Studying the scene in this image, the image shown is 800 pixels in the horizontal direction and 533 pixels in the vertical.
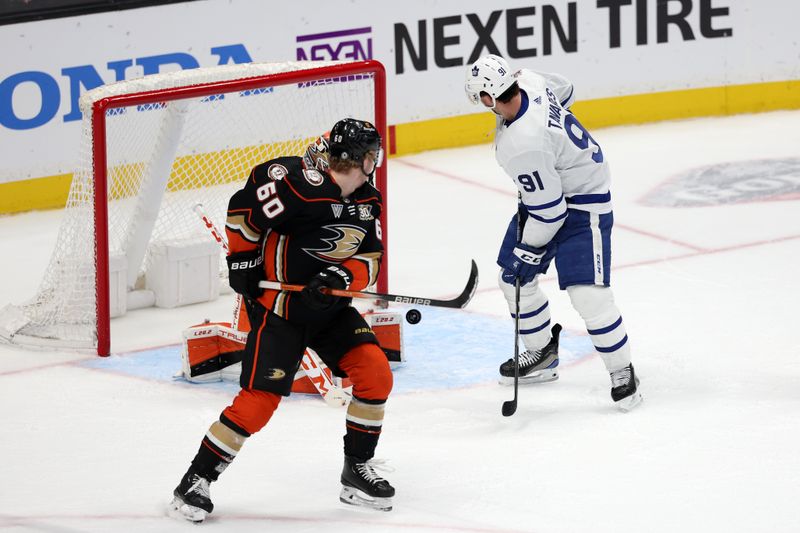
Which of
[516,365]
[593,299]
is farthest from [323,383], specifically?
[593,299]

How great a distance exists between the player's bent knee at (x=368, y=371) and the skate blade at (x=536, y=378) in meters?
1.22

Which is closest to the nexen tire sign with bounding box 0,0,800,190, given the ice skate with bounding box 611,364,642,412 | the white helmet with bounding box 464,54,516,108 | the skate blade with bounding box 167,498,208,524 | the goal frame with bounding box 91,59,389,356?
the goal frame with bounding box 91,59,389,356

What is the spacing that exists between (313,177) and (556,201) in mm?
1035

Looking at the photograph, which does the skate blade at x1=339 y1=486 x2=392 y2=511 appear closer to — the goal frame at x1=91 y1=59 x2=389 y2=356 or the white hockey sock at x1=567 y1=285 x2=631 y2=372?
the white hockey sock at x1=567 y1=285 x2=631 y2=372

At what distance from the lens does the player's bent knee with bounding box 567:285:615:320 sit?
190 inches

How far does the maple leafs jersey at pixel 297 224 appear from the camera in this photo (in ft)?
12.8

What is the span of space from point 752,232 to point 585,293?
2452mm

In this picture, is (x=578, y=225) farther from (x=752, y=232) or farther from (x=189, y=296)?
(x=752, y=232)

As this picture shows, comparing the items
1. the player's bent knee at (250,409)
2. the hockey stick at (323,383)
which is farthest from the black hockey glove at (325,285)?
the hockey stick at (323,383)

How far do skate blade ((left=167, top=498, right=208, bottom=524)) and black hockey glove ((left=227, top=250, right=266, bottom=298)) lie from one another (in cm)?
57

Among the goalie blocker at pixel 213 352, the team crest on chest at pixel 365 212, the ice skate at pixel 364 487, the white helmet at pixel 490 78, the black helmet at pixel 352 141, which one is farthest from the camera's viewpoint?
the goalie blocker at pixel 213 352

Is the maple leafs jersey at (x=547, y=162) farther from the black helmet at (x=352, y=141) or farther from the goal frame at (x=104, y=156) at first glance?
the goal frame at (x=104, y=156)

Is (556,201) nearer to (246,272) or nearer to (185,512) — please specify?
(246,272)

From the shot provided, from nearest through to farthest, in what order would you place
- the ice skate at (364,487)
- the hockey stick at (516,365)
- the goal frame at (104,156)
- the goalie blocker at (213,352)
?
the ice skate at (364,487) < the hockey stick at (516,365) < the goalie blocker at (213,352) < the goal frame at (104,156)
